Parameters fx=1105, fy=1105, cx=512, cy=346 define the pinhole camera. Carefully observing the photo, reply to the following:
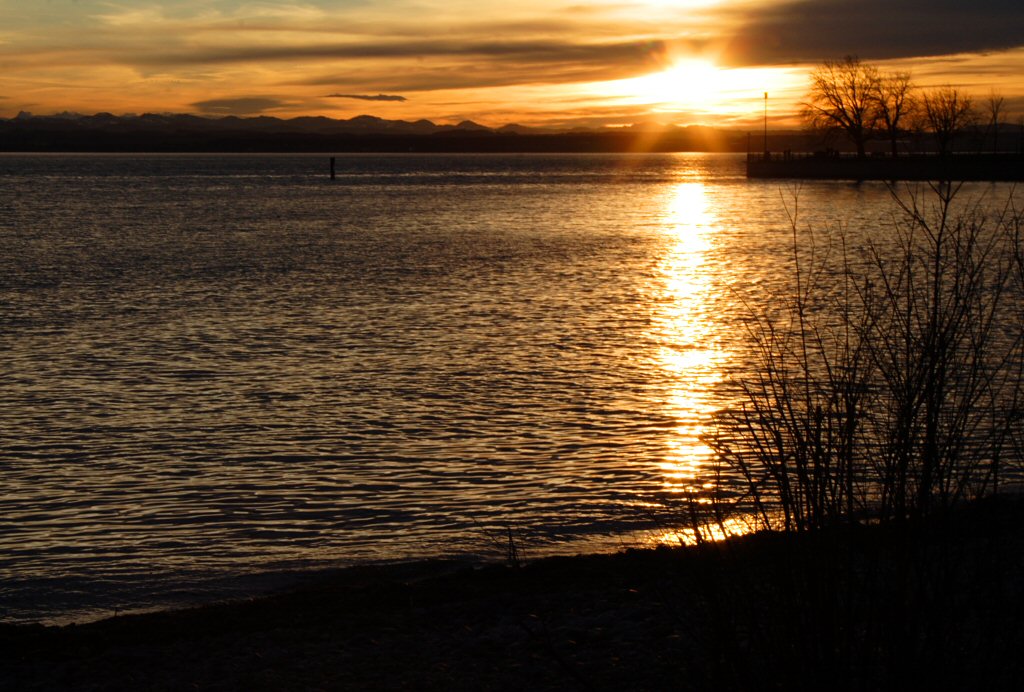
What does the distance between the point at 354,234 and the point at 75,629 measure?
5088cm

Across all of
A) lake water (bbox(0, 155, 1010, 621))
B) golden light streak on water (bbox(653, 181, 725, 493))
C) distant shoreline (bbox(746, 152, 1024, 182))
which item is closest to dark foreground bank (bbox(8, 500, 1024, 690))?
golden light streak on water (bbox(653, 181, 725, 493))

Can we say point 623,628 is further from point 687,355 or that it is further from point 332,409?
point 687,355

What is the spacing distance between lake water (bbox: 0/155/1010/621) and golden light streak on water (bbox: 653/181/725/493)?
81mm

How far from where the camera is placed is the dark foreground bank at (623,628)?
4.65 m

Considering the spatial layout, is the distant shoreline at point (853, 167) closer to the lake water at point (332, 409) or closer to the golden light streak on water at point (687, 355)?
the golden light streak on water at point (687, 355)

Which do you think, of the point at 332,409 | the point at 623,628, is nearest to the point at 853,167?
the point at 332,409

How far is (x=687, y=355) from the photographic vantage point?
A: 20.8 meters

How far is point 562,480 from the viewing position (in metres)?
12.2

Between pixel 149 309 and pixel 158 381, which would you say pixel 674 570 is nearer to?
pixel 158 381

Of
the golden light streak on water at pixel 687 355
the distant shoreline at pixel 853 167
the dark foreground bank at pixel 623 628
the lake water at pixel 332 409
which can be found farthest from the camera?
the distant shoreline at pixel 853 167

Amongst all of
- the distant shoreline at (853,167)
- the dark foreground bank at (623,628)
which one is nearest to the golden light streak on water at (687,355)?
the dark foreground bank at (623,628)

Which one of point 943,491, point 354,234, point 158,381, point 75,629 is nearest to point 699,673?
point 943,491

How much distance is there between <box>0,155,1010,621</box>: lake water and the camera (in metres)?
10.3

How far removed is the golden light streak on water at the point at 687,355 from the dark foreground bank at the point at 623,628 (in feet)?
2.28
